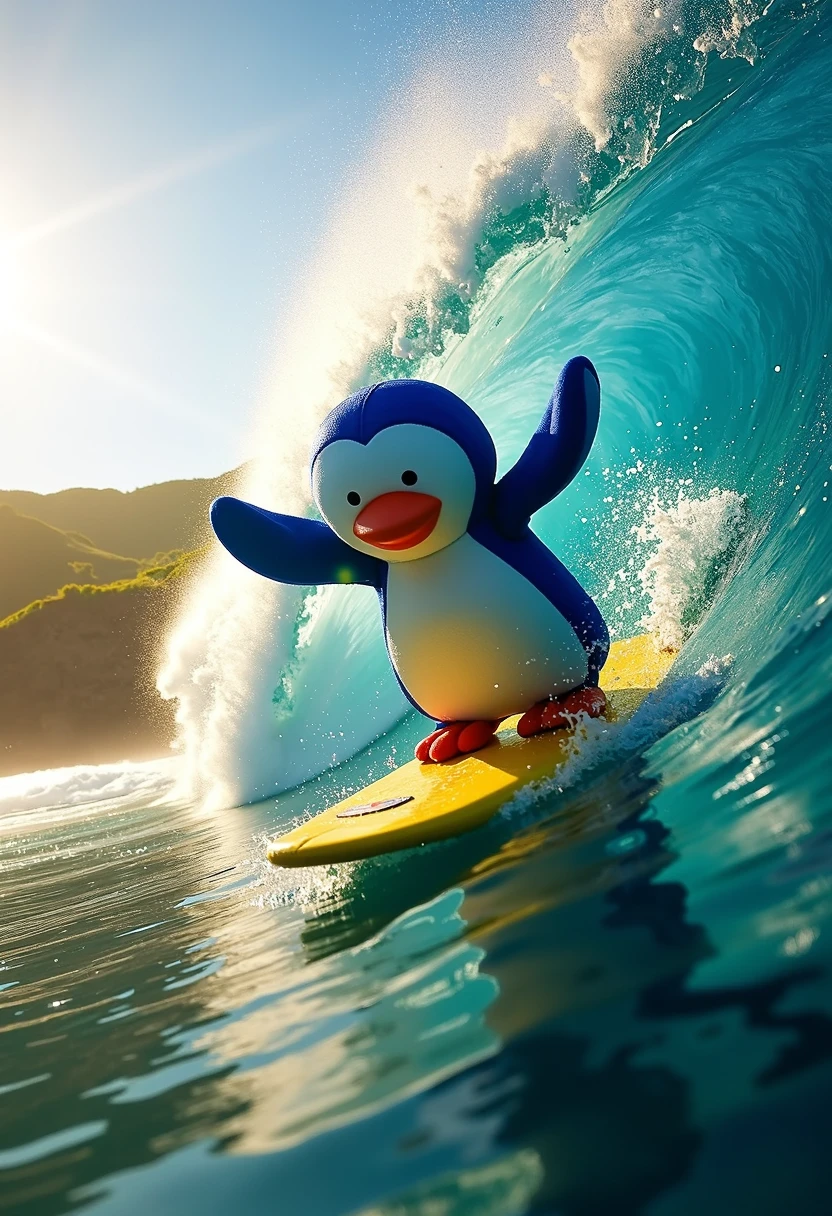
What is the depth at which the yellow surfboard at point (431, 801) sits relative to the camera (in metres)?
2.85

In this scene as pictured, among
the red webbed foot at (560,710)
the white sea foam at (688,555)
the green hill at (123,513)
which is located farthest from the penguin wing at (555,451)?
the green hill at (123,513)

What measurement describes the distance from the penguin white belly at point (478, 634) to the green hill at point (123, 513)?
3144 inches

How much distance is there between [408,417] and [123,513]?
8853cm

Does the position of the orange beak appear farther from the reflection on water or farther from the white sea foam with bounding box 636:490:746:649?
the white sea foam with bounding box 636:490:746:649

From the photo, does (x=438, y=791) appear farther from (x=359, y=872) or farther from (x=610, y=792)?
(x=610, y=792)

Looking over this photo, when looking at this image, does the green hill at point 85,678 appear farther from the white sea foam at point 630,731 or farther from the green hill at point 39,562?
the white sea foam at point 630,731

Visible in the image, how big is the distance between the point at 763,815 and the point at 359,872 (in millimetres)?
1601

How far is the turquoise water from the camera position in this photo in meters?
1.06

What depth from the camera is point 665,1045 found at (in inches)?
46.4

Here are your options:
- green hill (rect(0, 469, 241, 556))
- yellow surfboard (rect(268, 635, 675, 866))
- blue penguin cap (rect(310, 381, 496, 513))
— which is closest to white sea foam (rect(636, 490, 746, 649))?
yellow surfboard (rect(268, 635, 675, 866))

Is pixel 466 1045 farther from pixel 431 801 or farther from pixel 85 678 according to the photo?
pixel 85 678

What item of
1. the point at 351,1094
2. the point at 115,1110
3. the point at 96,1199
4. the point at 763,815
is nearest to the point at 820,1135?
the point at 351,1094

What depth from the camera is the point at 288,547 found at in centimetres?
388

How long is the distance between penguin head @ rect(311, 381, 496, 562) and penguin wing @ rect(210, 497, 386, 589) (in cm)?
24
